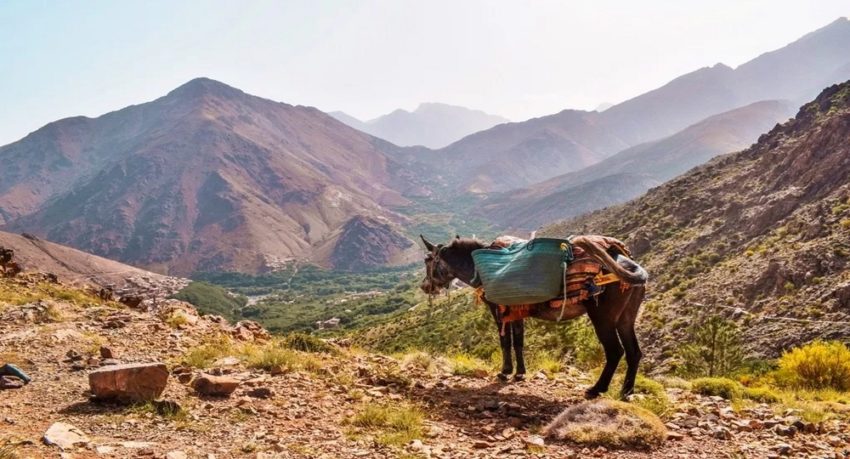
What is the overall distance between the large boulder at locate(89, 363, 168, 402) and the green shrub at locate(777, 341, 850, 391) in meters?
12.6

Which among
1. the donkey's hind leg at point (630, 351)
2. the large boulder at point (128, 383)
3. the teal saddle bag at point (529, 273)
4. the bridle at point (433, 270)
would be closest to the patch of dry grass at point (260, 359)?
the large boulder at point (128, 383)

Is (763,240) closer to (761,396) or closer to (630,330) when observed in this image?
(761,396)

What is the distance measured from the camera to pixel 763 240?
4581 centimetres

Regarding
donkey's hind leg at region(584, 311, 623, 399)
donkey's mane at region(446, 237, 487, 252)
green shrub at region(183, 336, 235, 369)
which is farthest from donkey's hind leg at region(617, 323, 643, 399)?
green shrub at region(183, 336, 235, 369)

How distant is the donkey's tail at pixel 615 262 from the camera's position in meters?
7.71

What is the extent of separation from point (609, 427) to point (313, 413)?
3.91 metres

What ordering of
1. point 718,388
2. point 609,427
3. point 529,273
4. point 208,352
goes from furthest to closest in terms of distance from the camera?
point 208,352 → point 718,388 → point 529,273 → point 609,427

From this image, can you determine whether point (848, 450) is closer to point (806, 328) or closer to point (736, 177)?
point (806, 328)

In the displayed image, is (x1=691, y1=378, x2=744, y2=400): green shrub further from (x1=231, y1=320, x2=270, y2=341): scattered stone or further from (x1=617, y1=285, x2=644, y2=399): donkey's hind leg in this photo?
(x1=231, y1=320, x2=270, y2=341): scattered stone

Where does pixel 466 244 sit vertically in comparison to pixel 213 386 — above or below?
above

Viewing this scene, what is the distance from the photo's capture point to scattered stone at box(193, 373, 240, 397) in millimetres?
7105

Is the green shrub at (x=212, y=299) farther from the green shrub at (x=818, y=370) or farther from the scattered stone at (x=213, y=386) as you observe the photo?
the green shrub at (x=818, y=370)

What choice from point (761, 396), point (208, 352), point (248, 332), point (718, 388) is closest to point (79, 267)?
point (248, 332)

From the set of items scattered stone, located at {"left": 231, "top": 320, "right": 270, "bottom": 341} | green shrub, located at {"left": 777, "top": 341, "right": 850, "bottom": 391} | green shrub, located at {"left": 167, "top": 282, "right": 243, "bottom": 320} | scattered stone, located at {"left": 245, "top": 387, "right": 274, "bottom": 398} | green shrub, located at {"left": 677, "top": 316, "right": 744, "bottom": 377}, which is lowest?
green shrub, located at {"left": 167, "top": 282, "right": 243, "bottom": 320}
